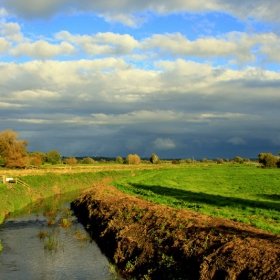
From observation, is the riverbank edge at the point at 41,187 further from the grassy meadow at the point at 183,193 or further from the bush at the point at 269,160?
the bush at the point at 269,160

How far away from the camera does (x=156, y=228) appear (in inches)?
915

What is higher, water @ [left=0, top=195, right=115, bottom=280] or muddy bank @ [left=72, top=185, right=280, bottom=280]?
muddy bank @ [left=72, top=185, right=280, bottom=280]

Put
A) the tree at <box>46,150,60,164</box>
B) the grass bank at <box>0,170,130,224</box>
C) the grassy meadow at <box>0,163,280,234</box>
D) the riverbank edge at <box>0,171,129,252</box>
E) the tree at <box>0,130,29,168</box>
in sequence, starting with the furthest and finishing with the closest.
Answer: the tree at <box>46,150,60,164</box> → the tree at <box>0,130,29,168</box> → the grass bank at <box>0,170,130,224</box> → the riverbank edge at <box>0,171,129,252</box> → the grassy meadow at <box>0,163,280,234</box>

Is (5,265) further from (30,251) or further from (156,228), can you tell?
(156,228)

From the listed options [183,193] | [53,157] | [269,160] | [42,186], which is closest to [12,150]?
[42,186]

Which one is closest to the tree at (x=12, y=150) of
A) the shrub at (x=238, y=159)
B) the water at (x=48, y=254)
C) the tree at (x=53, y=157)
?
the tree at (x=53, y=157)

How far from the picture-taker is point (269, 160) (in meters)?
121

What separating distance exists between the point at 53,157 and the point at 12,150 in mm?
44626

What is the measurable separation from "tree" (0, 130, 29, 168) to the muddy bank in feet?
181

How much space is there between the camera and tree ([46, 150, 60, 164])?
125 metres

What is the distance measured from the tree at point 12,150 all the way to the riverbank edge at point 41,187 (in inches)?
639

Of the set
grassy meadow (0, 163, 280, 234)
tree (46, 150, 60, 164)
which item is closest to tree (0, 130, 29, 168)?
grassy meadow (0, 163, 280, 234)

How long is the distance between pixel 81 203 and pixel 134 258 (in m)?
23.3

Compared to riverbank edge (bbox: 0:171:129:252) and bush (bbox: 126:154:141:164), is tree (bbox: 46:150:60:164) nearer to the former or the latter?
bush (bbox: 126:154:141:164)
